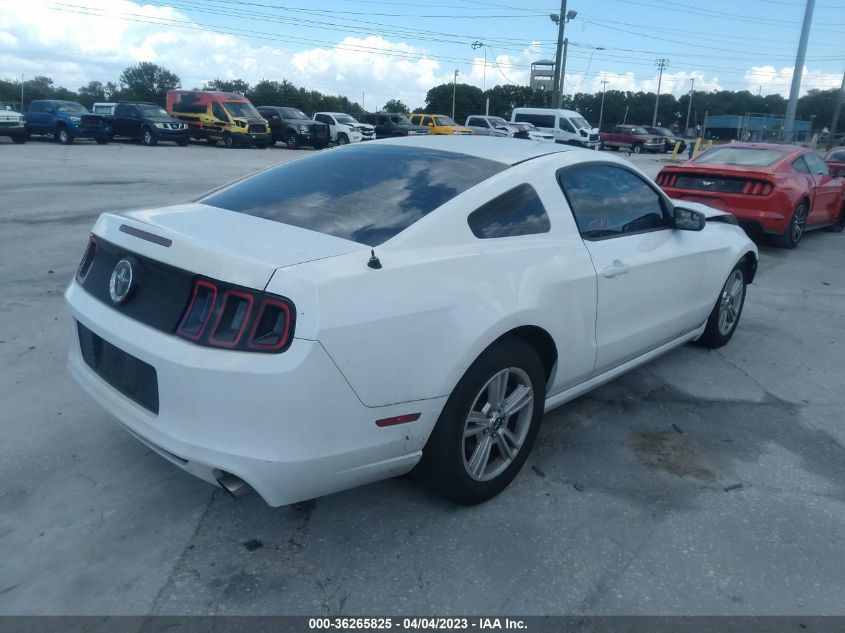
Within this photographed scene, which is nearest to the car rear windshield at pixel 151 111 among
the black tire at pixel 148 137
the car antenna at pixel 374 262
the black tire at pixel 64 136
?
the black tire at pixel 148 137

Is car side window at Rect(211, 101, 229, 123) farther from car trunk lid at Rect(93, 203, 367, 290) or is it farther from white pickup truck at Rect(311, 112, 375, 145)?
car trunk lid at Rect(93, 203, 367, 290)

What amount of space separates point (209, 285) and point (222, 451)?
23.3 inches

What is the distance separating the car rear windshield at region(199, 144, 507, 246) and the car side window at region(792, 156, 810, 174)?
26.8 feet

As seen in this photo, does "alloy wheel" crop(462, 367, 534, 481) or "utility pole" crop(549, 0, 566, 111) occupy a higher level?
"utility pole" crop(549, 0, 566, 111)

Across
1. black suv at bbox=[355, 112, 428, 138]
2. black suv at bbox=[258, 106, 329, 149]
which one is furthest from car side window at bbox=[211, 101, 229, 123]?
black suv at bbox=[355, 112, 428, 138]

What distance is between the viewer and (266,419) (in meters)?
2.36

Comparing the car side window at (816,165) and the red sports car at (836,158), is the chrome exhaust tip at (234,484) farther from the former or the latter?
the red sports car at (836,158)

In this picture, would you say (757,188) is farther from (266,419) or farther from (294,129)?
(294,129)

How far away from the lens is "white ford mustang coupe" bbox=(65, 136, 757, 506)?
2.39 m

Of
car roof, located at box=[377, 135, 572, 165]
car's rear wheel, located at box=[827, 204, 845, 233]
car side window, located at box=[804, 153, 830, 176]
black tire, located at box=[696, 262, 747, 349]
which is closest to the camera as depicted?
car roof, located at box=[377, 135, 572, 165]

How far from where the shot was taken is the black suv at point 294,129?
3142cm

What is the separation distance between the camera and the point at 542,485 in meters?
3.35

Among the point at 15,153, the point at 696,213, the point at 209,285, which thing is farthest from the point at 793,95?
the point at 209,285

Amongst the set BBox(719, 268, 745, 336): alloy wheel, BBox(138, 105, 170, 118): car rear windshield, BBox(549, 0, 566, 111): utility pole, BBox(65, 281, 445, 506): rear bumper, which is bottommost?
BBox(719, 268, 745, 336): alloy wheel
